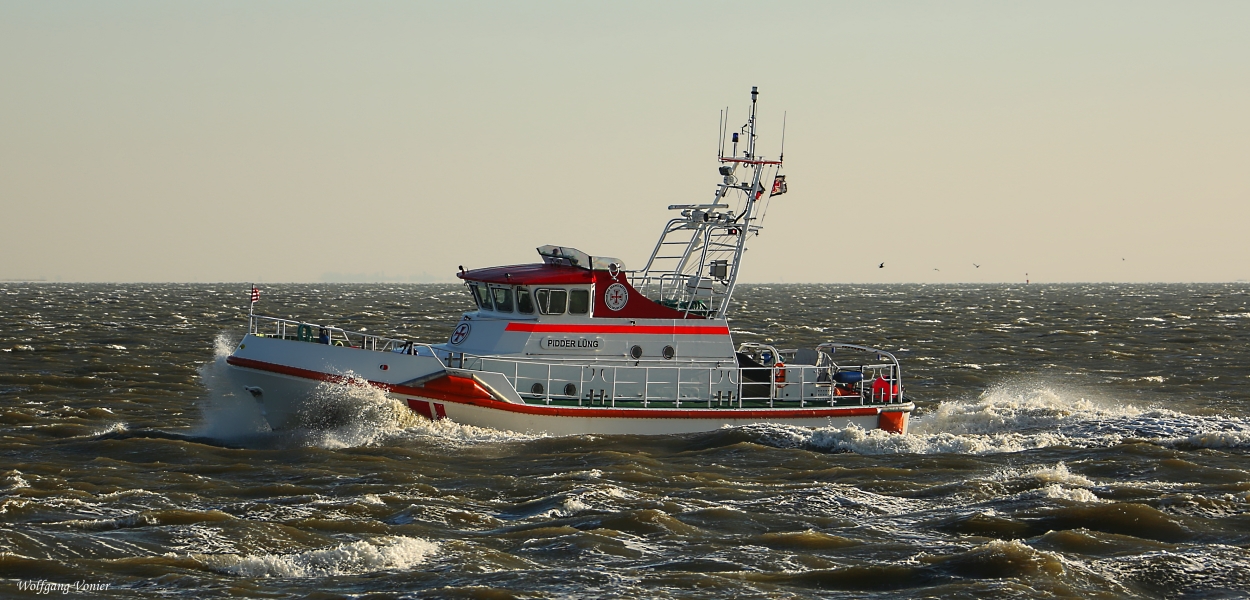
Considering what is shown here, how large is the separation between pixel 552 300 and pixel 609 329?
1.18 metres

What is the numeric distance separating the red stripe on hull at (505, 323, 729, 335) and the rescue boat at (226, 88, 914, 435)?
0.7 inches

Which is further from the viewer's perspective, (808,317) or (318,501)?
(808,317)

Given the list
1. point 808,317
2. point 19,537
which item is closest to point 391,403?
point 19,537

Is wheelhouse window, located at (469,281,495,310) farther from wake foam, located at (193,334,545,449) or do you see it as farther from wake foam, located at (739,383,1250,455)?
wake foam, located at (739,383,1250,455)

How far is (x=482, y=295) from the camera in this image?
23531 mm

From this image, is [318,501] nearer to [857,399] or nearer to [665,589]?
[665,589]

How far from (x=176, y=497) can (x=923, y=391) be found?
21.9 metres

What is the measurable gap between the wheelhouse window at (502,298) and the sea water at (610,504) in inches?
106

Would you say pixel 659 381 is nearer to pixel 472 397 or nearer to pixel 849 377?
pixel 472 397

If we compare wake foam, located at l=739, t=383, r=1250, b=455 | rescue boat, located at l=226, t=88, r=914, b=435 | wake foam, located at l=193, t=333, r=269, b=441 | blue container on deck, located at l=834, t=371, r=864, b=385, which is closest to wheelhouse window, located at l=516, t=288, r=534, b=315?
rescue boat, located at l=226, t=88, r=914, b=435

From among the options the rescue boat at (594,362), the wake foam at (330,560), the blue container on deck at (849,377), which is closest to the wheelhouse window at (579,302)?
the rescue boat at (594,362)

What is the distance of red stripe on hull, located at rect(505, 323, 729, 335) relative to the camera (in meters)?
22.7

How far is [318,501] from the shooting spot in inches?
651

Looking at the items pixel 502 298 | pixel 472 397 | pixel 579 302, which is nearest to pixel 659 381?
pixel 579 302
